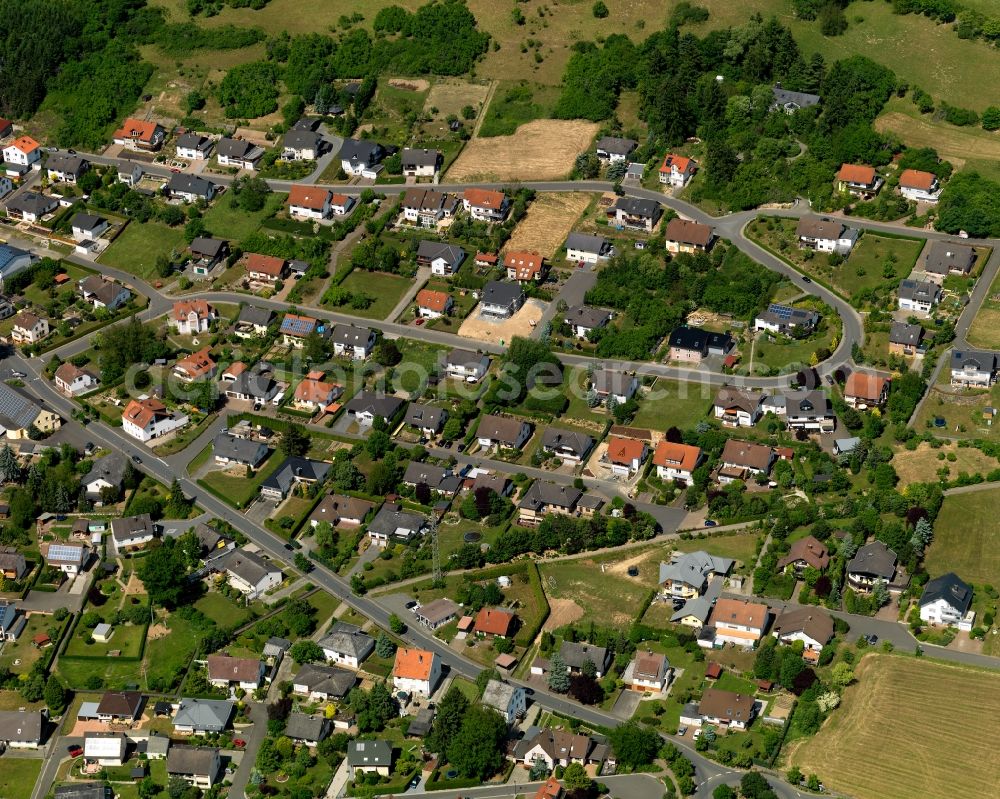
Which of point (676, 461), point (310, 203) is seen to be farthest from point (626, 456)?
point (310, 203)

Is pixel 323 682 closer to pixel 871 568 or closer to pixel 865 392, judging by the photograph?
pixel 871 568

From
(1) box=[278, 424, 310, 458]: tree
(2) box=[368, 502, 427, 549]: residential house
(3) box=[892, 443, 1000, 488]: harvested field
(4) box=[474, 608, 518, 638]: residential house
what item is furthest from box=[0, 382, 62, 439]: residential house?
(3) box=[892, 443, 1000, 488]: harvested field

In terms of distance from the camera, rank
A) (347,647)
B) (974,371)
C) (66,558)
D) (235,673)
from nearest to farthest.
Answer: (235,673) → (347,647) → (66,558) → (974,371)

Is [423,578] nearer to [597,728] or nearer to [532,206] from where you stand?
[597,728]

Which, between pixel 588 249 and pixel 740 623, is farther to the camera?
pixel 588 249

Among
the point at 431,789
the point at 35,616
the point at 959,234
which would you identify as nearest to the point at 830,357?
the point at 959,234

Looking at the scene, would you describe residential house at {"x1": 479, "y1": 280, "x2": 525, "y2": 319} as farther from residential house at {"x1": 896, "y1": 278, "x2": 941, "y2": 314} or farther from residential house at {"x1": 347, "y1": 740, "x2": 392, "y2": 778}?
residential house at {"x1": 347, "y1": 740, "x2": 392, "y2": 778}
